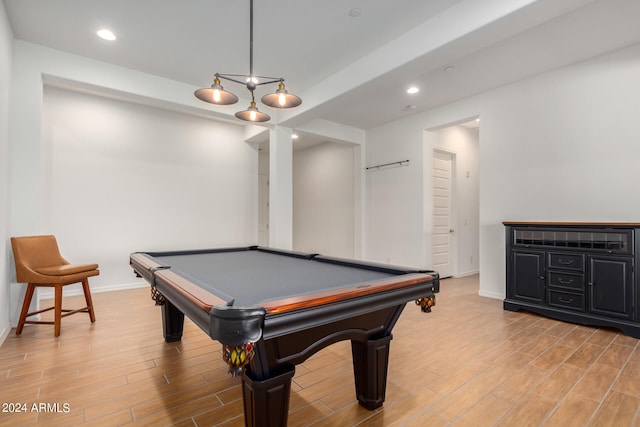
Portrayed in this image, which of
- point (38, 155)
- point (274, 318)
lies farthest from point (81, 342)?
point (274, 318)

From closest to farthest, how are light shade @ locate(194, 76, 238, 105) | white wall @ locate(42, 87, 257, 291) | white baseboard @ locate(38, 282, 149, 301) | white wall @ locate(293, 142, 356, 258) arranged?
light shade @ locate(194, 76, 238, 105) < white baseboard @ locate(38, 282, 149, 301) < white wall @ locate(42, 87, 257, 291) < white wall @ locate(293, 142, 356, 258)

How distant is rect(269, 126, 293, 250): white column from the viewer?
4.85m

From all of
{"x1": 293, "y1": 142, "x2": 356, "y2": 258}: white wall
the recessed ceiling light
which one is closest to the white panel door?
{"x1": 293, "y1": 142, "x2": 356, "y2": 258}: white wall

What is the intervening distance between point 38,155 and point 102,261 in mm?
1812

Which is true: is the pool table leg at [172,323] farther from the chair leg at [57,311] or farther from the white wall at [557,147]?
the white wall at [557,147]

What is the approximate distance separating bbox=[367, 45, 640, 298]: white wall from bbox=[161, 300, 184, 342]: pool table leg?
375 cm

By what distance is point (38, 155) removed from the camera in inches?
124

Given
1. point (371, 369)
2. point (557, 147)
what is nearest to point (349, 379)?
point (371, 369)

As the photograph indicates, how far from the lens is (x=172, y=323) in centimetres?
264

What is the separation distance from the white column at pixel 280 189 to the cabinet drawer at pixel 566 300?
338 cm

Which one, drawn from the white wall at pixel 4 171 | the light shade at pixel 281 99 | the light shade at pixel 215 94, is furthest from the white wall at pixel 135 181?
the light shade at pixel 281 99

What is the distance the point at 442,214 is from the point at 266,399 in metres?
4.92

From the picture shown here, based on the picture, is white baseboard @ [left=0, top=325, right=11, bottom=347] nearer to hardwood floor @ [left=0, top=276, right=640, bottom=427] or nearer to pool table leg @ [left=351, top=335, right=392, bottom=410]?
hardwood floor @ [left=0, top=276, right=640, bottom=427]

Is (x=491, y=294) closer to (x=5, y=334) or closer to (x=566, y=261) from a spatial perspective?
(x=566, y=261)
